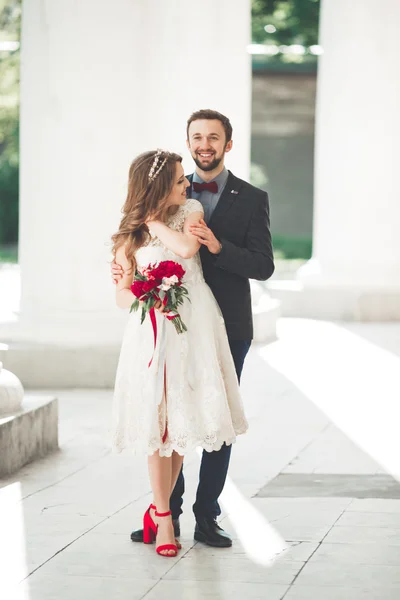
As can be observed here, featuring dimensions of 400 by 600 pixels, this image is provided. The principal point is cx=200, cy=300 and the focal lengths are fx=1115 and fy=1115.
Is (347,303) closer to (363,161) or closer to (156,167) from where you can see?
(363,161)

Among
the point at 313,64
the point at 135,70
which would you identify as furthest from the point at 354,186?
the point at 313,64

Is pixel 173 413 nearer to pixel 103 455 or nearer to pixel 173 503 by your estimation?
pixel 173 503

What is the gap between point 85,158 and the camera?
521 inches

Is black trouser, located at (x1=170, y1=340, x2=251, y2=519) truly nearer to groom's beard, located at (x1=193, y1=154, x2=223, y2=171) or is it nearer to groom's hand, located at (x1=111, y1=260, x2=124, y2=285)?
groom's hand, located at (x1=111, y1=260, x2=124, y2=285)

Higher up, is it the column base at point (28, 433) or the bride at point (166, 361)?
the bride at point (166, 361)

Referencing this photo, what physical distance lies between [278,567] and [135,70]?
817 cm

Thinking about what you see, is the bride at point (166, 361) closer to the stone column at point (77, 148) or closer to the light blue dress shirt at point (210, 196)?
the light blue dress shirt at point (210, 196)

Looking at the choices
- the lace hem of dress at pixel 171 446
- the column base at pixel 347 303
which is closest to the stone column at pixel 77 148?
the lace hem of dress at pixel 171 446

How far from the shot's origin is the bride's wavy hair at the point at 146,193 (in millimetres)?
6734

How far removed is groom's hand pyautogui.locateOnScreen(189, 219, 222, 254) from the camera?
21.8 ft

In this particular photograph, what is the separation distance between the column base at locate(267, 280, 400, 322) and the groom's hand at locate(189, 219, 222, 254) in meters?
14.8

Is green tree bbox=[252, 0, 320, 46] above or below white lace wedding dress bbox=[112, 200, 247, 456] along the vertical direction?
above

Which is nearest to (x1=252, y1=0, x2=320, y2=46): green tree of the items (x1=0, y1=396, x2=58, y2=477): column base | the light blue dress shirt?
(x1=0, y1=396, x2=58, y2=477): column base

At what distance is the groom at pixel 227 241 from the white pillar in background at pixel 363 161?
1445cm
